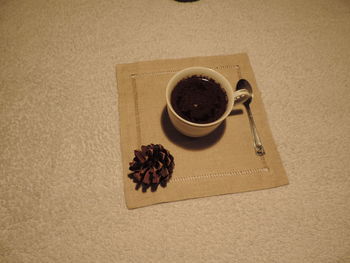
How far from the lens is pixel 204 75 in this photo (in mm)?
434

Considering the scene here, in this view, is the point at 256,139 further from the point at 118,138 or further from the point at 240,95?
the point at 118,138

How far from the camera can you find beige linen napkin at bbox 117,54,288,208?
1.44 feet

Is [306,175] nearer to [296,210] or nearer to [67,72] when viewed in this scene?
[296,210]

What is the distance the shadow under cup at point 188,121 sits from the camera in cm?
38

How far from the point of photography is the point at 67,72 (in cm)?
56

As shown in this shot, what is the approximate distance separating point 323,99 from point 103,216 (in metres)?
0.58

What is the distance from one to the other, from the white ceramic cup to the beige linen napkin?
0.06 metres

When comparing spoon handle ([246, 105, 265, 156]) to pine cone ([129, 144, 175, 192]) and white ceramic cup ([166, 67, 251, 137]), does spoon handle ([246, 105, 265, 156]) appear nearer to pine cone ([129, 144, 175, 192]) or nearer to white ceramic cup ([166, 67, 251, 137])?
white ceramic cup ([166, 67, 251, 137])

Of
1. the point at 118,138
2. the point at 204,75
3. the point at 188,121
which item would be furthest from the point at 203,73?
the point at 118,138

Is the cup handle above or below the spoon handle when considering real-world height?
above

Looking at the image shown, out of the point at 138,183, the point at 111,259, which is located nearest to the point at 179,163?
the point at 138,183

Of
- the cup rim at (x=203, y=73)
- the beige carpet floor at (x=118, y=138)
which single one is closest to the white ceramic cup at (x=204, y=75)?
the cup rim at (x=203, y=73)

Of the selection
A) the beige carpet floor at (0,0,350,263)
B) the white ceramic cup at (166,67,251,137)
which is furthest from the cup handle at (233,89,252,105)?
the beige carpet floor at (0,0,350,263)

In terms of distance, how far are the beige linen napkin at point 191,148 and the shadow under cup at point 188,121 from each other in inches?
2.3
